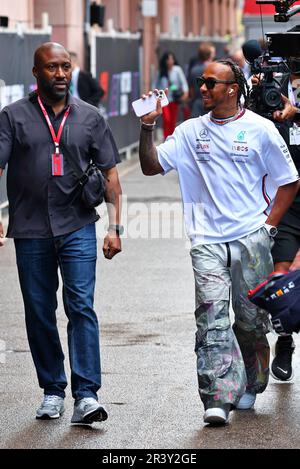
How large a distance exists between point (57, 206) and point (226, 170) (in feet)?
2.90

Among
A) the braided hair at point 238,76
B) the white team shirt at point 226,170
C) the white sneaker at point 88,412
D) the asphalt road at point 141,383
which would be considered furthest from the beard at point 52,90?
the asphalt road at point 141,383

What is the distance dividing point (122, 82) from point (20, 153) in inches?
701

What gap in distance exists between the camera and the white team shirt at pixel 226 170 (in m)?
6.97

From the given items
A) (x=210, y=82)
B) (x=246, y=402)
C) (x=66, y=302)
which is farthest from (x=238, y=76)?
(x=246, y=402)

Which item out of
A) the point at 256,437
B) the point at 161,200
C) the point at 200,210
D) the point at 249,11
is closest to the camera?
the point at 256,437

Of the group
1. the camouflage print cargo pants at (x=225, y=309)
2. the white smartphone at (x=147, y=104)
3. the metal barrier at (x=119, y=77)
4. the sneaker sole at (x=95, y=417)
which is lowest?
the metal barrier at (x=119, y=77)

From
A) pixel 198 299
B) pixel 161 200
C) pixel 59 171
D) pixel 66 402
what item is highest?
pixel 59 171

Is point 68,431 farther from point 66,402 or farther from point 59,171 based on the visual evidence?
point 59,171

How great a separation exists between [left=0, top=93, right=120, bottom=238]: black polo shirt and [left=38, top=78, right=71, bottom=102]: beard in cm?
7

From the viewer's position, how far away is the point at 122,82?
80.6 ft

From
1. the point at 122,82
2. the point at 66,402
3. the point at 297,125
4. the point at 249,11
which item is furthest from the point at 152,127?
the point at 249,11

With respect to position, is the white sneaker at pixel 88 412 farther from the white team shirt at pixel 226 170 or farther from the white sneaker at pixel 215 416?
the white team shirt at pixel 226 170

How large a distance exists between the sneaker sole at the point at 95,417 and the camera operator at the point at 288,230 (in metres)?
1.47

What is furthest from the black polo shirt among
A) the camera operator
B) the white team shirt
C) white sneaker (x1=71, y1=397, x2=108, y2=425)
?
the camera operator
